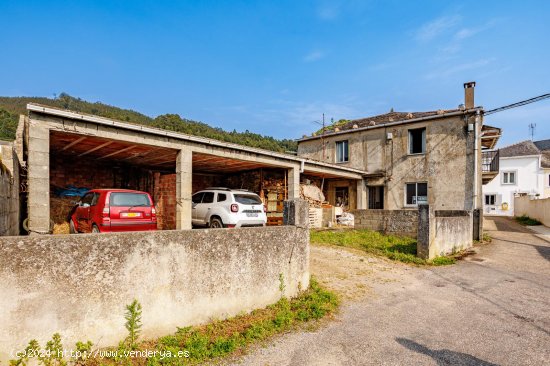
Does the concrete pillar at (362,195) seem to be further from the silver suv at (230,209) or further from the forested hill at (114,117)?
the forested hill at (114,117)

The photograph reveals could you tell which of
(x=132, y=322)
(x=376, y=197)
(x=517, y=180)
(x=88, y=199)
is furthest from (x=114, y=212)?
(x=517, y=180)

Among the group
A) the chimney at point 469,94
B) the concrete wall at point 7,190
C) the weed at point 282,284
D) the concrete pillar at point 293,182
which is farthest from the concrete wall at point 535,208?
the concrete wall at point 7,190

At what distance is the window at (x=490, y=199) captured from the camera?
111 feet

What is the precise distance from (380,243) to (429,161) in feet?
27.1

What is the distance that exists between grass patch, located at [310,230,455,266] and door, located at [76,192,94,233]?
7.34 metres

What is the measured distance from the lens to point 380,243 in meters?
10.9

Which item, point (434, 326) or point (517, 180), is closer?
point (434, 326)

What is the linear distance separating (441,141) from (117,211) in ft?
52.0

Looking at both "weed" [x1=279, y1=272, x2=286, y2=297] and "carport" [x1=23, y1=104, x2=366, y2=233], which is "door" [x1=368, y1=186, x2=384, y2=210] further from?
"weed" [x1=279, y1=272, x2=286, y2=297]

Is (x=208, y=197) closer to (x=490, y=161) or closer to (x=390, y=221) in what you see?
(x=390, y=221)

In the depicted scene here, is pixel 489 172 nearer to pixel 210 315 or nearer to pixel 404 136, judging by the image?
pixel 404 136

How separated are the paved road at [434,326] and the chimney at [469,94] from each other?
10960 mm

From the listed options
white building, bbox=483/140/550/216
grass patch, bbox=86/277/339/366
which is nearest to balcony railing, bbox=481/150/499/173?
grass patch, bbox=86/277/339/366

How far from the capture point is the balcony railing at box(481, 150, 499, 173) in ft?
56.5
